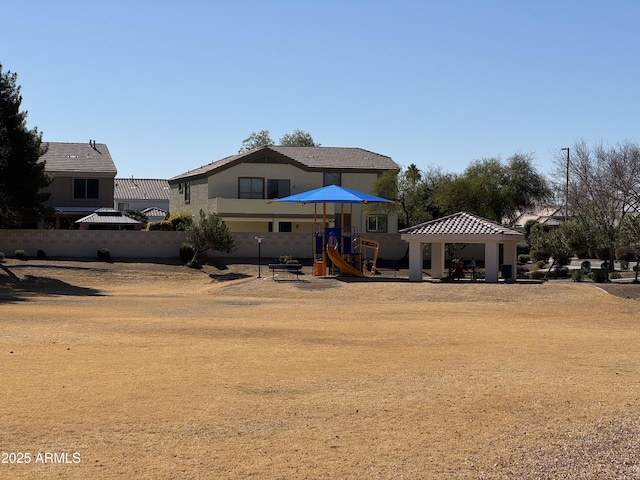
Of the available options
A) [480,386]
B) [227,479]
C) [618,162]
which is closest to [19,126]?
[480,386]

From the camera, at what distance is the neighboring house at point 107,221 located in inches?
2283

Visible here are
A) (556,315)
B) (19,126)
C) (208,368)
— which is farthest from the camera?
(19,126)

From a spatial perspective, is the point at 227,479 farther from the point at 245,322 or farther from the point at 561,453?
the point at 245,322

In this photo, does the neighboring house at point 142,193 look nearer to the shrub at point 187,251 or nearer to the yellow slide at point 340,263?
the shrub at point 187,251

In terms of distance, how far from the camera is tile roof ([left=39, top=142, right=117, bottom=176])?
64.6m

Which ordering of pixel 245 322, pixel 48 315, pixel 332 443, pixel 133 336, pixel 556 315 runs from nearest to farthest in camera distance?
pixel 332 443 → pixel 133 336 → pixel 245 322 → pixel 48 315 → pixel 556 315

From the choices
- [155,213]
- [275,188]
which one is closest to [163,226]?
[275,188]

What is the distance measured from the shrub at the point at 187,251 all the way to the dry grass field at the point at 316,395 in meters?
25.3

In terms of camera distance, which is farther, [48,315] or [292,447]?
[48,315]

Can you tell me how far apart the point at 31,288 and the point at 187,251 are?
13.3m

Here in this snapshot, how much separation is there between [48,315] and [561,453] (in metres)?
19.6

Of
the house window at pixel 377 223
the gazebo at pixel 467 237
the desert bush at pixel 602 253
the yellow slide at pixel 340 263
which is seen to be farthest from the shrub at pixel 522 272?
the yellow slide at pixel 340 263

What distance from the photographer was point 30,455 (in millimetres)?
10656

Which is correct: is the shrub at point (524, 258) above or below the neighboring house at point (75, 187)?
below
